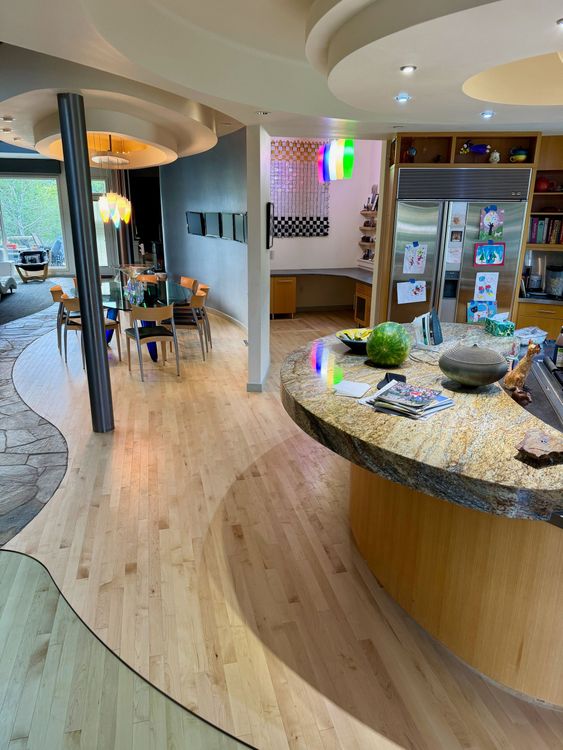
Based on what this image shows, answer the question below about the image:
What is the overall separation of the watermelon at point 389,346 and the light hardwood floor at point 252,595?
112 centimetres

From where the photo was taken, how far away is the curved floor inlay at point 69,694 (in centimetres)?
187

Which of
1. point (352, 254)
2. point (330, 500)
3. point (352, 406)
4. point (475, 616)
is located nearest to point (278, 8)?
point (352, 406)

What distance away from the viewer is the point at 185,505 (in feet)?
11.2

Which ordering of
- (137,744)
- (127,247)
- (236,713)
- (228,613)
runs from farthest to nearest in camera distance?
(127,247)
(228,613)
(236,713)
(137,744)

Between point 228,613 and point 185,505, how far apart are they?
1.05 meters

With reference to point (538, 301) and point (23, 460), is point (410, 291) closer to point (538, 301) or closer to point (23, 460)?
point (538, 301)

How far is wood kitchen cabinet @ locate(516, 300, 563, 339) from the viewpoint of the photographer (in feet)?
19.0

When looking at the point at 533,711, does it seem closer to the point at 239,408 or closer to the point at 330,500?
the point at 330,500

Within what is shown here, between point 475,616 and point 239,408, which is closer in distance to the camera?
point 475,616

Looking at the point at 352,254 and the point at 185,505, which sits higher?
the point at 352,254

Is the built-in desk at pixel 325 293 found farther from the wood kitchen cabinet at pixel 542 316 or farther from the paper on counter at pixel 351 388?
the paper on counter at pixel 351 388

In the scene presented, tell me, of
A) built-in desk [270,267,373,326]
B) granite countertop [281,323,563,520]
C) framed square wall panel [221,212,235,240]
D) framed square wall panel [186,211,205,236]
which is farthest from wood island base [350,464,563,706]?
framed square wall panel [186,211,205,236]

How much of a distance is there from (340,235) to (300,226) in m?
0.80

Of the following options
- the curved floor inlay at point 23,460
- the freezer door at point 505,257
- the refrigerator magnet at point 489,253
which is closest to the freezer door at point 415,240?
the freezer door at point 505,257
